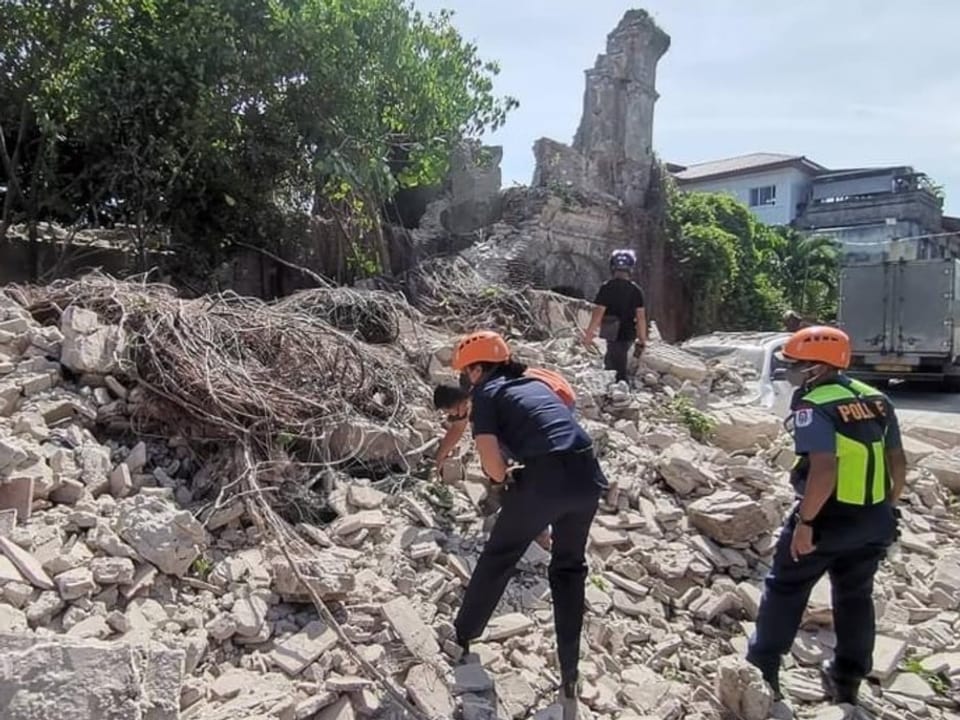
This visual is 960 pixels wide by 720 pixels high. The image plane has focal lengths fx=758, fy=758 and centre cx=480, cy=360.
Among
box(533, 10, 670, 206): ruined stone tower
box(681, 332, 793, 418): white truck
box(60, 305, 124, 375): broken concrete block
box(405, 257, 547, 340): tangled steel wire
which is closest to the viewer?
box(60, 305, 124, 375): broken concrete block

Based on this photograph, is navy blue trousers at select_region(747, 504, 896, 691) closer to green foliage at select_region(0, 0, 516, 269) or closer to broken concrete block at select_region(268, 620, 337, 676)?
broken concrete block at select_region(268, 620, 337, 676)

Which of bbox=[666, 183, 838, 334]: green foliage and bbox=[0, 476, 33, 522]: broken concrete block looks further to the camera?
bbox=[666, 183, 838, 334]: green foliage

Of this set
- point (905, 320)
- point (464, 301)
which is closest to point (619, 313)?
point (464, 301)

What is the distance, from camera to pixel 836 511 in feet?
10.6

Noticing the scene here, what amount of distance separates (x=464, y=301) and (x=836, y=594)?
701 cm

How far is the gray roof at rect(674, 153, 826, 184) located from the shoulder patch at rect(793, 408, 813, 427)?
27.2 meters

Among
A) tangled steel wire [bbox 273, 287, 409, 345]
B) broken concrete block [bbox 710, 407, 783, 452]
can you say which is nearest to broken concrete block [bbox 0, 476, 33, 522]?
tangled steel wire [bbox 273, 287, 409, 345]

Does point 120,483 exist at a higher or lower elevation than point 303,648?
higher

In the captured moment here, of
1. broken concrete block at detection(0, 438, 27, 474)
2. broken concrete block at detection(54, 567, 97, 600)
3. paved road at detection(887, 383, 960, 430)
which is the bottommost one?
paved road at detection(887, 383, 960, 430)

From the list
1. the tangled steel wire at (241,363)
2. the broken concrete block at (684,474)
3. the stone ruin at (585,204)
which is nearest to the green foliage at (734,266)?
the stone ruin at (585,204)

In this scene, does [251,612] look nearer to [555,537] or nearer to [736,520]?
[555,537]

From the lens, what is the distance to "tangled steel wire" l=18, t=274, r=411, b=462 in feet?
14.0

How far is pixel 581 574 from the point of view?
10.5ft

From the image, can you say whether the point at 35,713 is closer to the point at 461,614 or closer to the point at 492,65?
the point at 461,614
